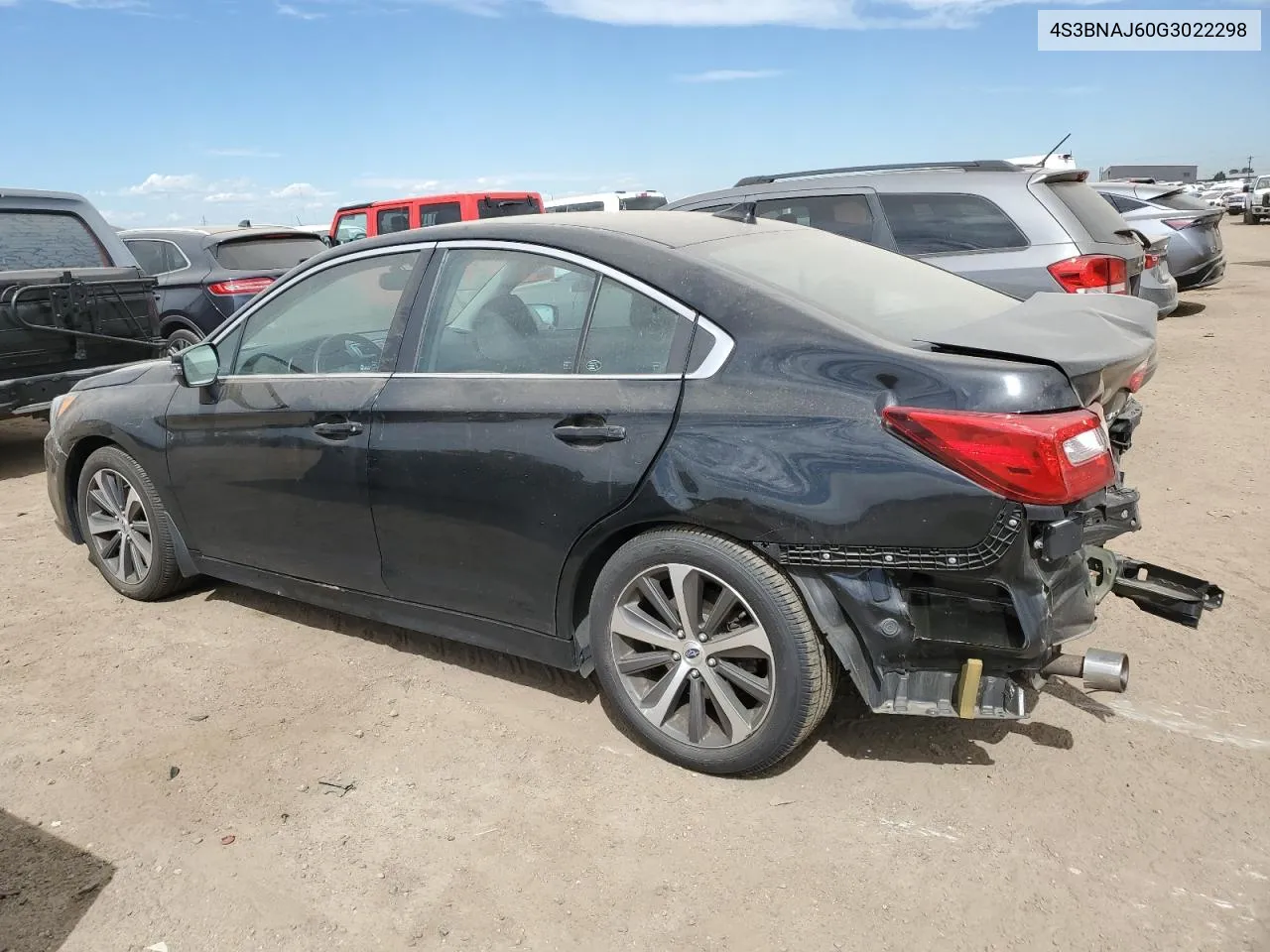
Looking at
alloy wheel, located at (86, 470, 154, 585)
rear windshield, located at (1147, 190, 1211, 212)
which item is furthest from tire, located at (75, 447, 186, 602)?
rear windshield, located at (1147, 190, 1211, 212)

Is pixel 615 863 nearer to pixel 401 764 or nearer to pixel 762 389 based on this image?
pixel 401 764

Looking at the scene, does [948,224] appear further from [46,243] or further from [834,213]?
[46,243]

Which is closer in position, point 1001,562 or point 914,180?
point 1001,562

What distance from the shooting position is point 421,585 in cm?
350

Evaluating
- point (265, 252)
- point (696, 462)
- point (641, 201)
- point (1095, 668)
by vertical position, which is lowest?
point (1095, 668)

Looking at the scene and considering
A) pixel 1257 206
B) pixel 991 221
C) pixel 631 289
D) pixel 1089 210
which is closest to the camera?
pixel 631 289

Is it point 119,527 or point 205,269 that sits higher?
point 205,269

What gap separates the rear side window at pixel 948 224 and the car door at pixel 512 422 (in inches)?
154

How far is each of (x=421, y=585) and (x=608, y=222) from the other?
1.43 m

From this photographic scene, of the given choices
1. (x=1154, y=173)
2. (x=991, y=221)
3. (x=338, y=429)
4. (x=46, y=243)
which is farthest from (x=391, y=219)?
(x=1154, y=173)

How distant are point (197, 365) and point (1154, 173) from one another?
5368cm

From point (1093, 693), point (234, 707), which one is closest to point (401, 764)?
point (234, 707)

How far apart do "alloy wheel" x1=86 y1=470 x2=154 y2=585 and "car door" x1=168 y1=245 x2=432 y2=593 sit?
1.41 feet

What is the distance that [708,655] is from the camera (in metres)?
2.95
